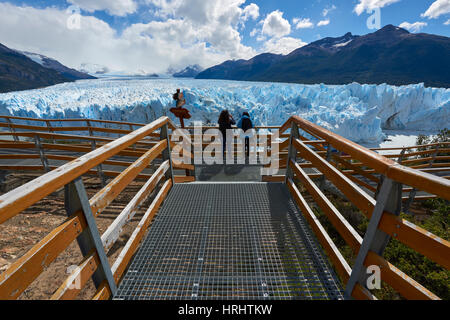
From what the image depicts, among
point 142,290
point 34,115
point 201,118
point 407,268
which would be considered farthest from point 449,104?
point 34,115

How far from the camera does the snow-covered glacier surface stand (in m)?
20.4

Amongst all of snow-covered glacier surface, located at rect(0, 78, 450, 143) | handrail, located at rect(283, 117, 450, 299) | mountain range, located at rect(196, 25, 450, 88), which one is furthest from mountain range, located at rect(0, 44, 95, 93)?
mountain range, located at rect(196, 25, 450, 88)

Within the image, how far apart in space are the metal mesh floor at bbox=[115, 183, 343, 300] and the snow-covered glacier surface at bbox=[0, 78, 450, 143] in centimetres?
1945

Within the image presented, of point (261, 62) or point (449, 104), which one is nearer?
point (449, 104)

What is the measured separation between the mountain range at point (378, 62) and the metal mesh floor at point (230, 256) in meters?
98.5

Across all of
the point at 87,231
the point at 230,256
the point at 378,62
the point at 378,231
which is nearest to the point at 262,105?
the point at 230,256

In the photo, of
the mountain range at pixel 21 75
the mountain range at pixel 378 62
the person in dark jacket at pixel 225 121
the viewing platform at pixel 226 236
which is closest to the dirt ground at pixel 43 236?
the viewing platform at pixel 226 236

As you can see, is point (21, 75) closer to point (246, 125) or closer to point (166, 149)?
point (246, 125)

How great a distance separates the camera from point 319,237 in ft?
6.77

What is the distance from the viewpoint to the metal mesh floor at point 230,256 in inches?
67.5

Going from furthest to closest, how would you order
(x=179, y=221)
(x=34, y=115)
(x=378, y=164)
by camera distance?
(x=34, y=115), (x=179, y=221), (x=378, y=164)

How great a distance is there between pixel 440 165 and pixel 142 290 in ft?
32.6

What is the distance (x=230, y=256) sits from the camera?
6.70 ft

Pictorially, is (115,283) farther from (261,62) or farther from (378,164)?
(261,62)
